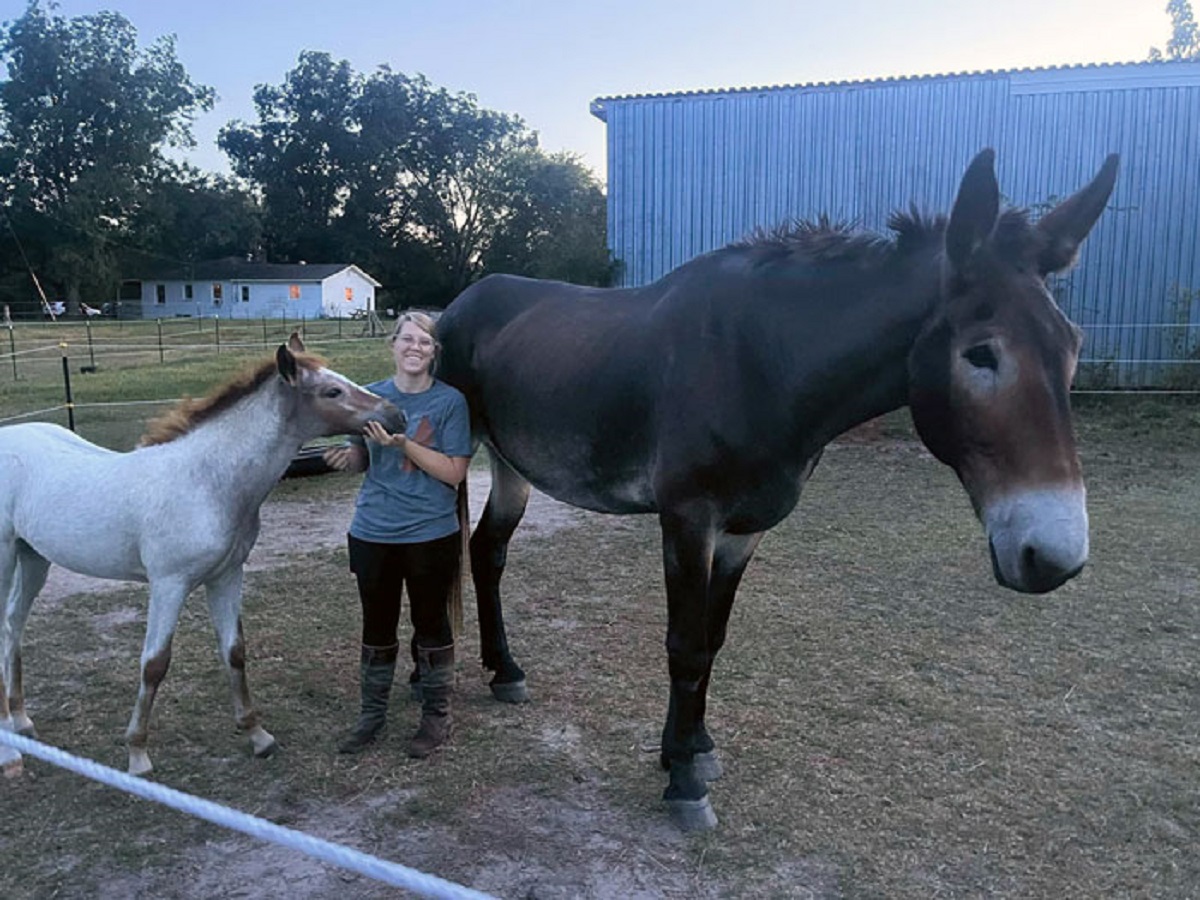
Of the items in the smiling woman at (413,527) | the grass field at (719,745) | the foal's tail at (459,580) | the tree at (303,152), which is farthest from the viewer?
the tree at (303,152)

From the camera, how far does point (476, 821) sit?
9.76ft

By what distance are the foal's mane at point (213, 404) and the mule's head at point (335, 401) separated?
69 mm

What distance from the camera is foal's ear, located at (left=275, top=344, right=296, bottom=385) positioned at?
306 centimetres

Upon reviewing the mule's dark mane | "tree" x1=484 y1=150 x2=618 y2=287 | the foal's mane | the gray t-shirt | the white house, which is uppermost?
"tree" x1=484 y1=150 x2=618 y2=287

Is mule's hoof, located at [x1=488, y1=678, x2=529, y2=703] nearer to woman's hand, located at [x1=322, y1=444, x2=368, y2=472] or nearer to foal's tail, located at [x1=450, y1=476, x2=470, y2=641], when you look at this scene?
foal's tail, located at [x1=450, y1=476, x2=470, y2=641]

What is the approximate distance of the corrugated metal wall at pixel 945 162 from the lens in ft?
42.2

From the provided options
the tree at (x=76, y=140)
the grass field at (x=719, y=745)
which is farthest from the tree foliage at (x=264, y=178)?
the grass field at (x=719, y=745)

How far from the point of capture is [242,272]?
178ft

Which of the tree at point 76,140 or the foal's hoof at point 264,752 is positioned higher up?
the tree at point 76,140

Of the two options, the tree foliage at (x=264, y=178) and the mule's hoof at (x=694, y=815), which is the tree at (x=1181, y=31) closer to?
the tree foliage at (x=264, y=178)

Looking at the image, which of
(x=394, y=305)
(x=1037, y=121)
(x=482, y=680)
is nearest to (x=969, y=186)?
(x=482, y=680)

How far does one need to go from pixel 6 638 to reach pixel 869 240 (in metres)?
3.46

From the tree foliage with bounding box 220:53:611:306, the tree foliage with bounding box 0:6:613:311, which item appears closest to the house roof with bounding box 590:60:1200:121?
the tree foliage with bounding box 0:6:613:311

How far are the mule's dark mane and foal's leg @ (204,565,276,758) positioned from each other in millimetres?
2246
